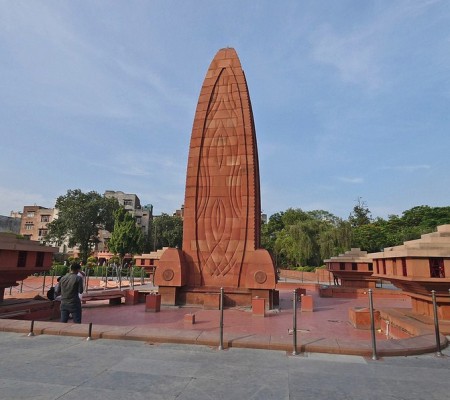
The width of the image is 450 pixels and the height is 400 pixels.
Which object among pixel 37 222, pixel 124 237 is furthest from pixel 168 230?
pixel 37 222

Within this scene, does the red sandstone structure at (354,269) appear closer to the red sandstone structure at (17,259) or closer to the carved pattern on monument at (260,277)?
the carved pattern on monument at (260,277)

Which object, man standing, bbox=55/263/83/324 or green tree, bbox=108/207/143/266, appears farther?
green tree, bbox=108/207/143/266

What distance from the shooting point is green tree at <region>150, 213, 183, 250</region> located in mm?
58625

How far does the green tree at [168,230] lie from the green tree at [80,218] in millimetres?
8682

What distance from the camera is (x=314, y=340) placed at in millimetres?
5469

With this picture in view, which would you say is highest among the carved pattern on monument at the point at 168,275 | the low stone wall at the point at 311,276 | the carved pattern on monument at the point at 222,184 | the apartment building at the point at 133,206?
the apartment building at the point at 133,206

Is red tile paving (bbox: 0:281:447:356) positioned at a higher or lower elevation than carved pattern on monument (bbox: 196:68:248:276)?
lower

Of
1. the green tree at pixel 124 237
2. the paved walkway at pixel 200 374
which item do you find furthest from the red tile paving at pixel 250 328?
the green tree at pixel 124 237

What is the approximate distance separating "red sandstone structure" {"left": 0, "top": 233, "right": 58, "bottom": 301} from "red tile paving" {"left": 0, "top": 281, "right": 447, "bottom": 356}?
1.99m

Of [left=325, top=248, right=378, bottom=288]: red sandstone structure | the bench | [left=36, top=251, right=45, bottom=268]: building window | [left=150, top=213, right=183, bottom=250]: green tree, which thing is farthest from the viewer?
[left=150, top=213, right=183, bottom=250]: green tree

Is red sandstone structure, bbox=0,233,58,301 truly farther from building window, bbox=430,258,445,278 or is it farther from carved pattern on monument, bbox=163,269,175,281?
building window, bbox=430,258,445,278

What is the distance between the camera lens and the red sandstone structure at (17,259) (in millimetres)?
7957

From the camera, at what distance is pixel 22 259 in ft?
28.1

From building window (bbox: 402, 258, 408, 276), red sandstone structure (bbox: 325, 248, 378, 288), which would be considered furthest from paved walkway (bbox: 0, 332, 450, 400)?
red sandstone structure (bbox: 325, 248, 378, 288)
